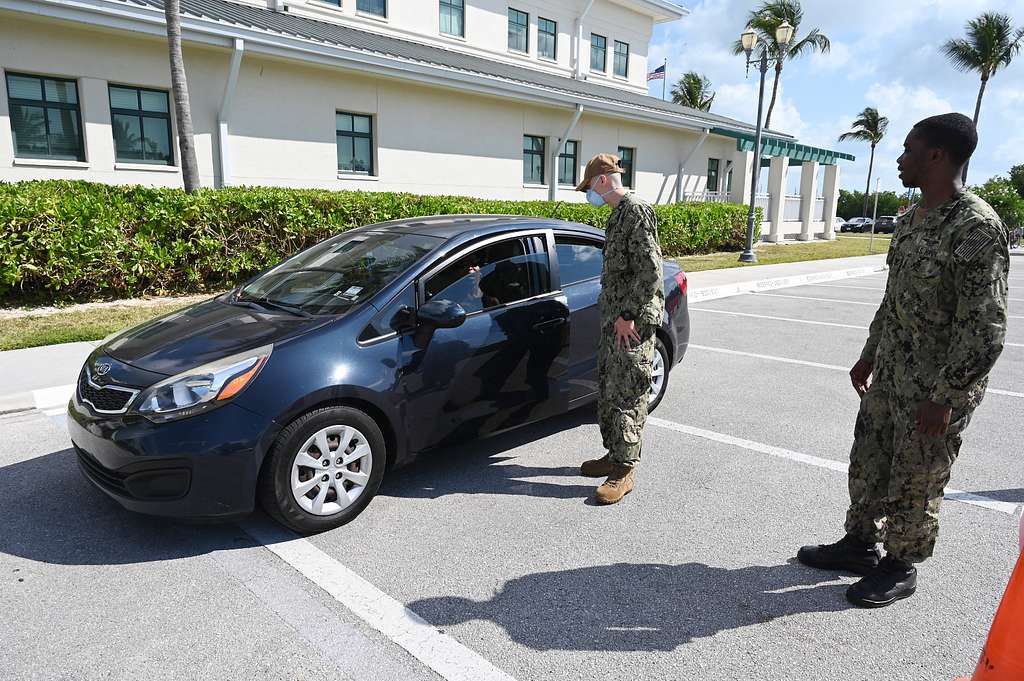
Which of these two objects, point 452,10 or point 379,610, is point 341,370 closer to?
point 379,610

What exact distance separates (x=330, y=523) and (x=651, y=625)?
1632 mm

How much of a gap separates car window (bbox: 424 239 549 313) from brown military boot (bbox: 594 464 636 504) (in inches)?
47.4

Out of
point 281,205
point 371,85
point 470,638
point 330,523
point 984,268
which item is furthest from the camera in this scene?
point 371,85

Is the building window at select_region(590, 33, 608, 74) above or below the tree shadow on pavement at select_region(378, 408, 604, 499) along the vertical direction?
above

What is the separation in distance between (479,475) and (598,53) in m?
24.5

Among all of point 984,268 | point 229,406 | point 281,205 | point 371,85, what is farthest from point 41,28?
point 984,268

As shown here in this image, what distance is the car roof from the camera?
167 inches

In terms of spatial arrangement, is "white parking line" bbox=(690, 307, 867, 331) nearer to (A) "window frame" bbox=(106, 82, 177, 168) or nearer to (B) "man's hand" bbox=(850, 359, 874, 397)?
(B) "man's hand" bbox=(850, 359, 874, 397)

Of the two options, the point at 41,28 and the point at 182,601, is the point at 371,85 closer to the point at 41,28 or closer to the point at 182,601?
the point at 41,28

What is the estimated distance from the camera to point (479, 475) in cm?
421

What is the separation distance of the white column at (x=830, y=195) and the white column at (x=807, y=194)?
171 centimetres

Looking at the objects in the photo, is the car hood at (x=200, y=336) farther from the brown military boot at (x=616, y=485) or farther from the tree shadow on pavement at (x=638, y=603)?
the brown military boot at (x=616, y=485)

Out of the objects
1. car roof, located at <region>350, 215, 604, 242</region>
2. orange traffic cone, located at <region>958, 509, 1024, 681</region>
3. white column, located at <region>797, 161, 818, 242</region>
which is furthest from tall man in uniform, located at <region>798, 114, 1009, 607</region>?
white column, located at <region>797, 161, 818, 242</region>

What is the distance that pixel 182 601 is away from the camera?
287cm
